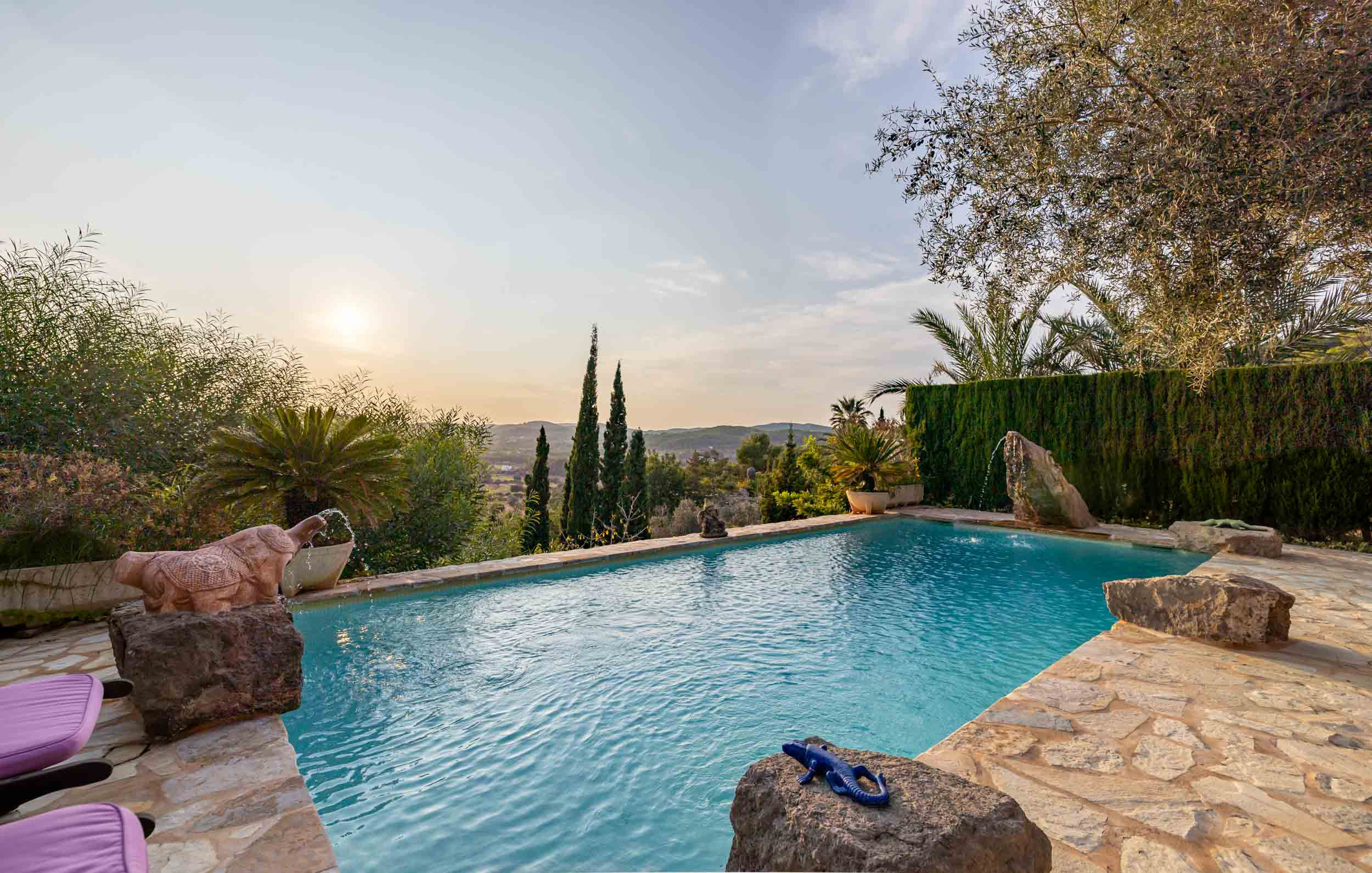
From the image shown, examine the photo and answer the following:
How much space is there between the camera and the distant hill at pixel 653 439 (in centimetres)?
1276

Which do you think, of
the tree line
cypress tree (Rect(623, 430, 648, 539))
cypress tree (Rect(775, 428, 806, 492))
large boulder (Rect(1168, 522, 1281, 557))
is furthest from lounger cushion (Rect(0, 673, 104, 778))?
cypress tree (Rect(623, 430, 648, 539))

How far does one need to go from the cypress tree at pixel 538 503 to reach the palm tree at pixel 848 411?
332 inches

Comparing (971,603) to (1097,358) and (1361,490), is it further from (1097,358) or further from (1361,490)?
(1097,358)

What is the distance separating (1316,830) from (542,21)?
29.3 ft

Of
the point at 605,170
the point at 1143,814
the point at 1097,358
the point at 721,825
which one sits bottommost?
the point at 721,825

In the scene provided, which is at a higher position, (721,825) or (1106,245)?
(1106,245)

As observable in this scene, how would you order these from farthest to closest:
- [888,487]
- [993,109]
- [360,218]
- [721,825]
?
[888,487]
[360,218]
[993,109]
[721,825]

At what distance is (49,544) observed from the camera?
15.9 feet

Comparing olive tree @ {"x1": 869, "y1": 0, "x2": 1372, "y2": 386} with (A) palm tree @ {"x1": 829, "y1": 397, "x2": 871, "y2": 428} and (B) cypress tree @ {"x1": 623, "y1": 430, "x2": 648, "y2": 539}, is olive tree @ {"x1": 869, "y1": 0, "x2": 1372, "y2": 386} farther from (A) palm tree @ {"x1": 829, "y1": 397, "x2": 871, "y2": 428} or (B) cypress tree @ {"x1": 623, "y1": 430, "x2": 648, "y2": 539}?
(B) cypress tree @ {"x1": 623, "y1": 430, "x2": 648, "y2": 539}

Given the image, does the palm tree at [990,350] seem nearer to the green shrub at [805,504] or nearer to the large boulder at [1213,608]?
the green shrub at [805,504]

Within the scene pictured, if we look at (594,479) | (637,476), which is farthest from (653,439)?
(594,479)

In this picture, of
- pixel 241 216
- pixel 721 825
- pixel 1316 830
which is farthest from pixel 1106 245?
pixel 241 216

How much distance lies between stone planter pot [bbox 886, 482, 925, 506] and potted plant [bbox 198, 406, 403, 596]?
405 inches

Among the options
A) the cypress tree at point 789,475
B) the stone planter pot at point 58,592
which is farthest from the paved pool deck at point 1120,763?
the cypress tree at point 789,475
